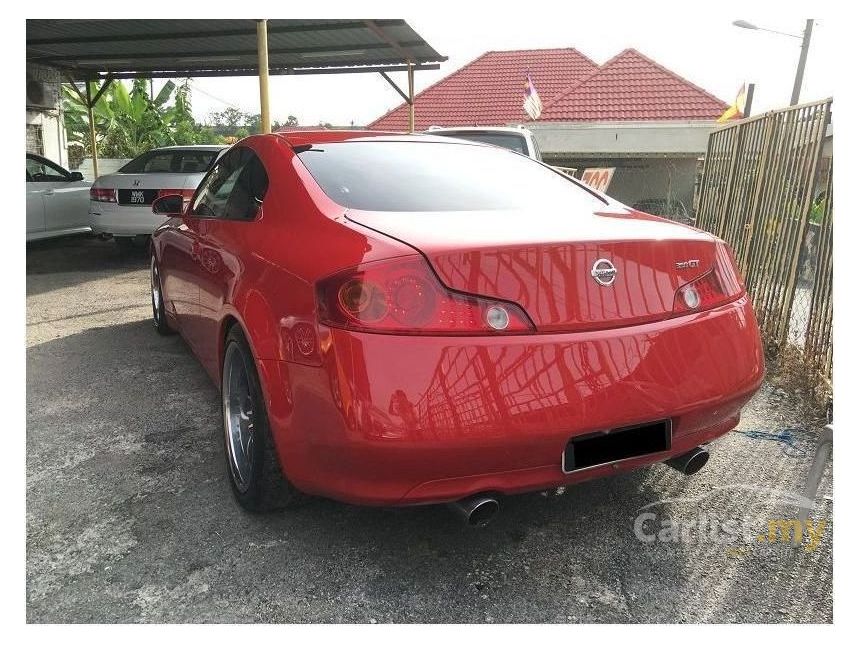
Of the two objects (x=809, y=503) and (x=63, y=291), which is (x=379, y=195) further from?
(x=63, y=291)

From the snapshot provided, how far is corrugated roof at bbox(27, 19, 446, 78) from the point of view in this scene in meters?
10.3

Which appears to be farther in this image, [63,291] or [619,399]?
[63,291]

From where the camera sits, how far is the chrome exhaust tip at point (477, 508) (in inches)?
80.9

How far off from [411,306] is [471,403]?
1.05 feet

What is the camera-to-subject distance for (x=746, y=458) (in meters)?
3.26

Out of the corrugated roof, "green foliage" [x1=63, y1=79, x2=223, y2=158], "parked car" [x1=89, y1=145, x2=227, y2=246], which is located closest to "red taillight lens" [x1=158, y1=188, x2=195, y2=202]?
"parked car" [x1=89, y1=145, x2=227, y2=246]

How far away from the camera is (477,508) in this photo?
2051 mm

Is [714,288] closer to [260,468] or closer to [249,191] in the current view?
[260,468]

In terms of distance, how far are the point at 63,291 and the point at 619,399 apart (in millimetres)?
6989

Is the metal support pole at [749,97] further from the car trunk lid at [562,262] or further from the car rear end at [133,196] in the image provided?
the car trunk lid at [562,262]

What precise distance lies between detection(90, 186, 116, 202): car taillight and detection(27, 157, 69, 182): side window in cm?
139

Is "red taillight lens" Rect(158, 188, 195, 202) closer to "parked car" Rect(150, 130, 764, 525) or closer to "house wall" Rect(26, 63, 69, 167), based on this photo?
"parked car" Rect(150, 130, 764, 525)

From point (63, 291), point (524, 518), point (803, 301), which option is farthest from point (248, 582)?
point (63, 291)

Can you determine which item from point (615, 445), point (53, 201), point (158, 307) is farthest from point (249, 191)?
point (53, 201)
